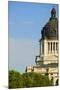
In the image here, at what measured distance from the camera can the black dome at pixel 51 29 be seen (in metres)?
3.34

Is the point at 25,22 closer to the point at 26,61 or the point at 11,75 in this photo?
the point at 26,61

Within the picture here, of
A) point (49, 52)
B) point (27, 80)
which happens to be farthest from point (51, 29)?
point (27, 80)

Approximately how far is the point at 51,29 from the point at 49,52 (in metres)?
0.33

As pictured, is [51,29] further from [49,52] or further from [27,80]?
[27,80]

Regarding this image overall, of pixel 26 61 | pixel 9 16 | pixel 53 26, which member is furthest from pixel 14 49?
pixel 53 26

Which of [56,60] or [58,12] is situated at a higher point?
[58,12]

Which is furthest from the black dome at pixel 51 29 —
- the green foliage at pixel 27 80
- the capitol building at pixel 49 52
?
the green foliage at pixel 27 80

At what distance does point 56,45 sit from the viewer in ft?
11.0

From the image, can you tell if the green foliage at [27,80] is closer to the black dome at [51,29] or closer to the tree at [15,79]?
the tree at [15,79]

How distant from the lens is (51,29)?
3.38 m

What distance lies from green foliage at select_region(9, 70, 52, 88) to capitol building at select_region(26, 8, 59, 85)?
2.7 inches

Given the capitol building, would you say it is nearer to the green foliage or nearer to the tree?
the green foliage

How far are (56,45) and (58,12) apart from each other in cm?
48

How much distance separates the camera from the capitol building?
3305mm
